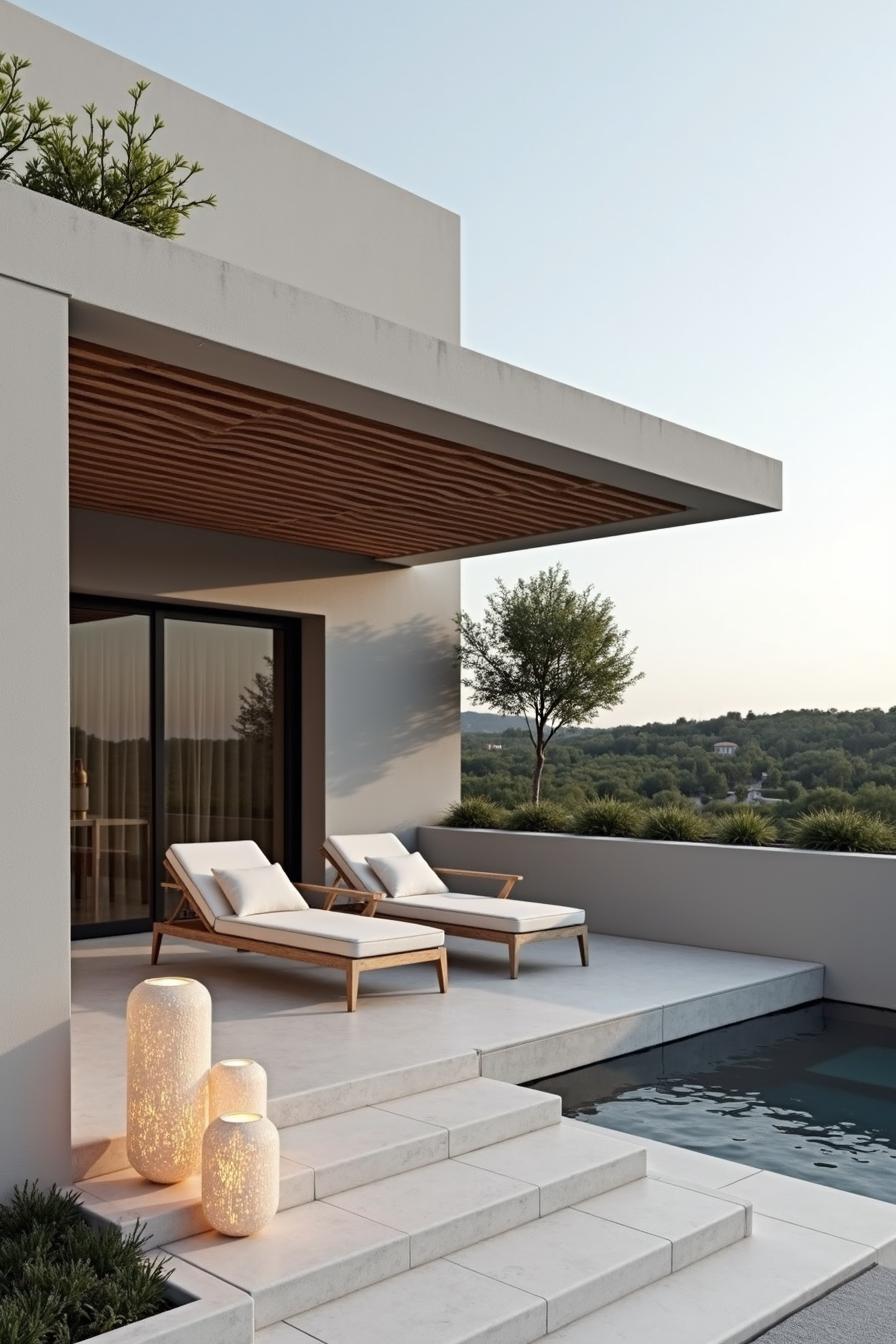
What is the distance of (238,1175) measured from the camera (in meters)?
4.13

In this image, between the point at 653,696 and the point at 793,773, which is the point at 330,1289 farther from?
the point at 653,696

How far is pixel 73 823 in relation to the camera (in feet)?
32.1

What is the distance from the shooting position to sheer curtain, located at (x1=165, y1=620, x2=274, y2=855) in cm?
1052

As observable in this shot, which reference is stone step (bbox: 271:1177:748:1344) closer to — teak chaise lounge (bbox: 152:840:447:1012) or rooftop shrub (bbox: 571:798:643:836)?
teak chaise lounge (bbox: 152:840:447:1012)

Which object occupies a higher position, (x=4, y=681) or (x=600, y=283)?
(x=600, y=283)

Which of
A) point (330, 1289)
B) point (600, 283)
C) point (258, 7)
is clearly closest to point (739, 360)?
point (600, 283)

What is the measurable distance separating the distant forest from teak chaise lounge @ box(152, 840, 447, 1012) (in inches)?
234

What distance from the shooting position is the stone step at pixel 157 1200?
13.5 ft

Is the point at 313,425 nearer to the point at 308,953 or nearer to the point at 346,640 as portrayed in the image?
the point at 308,953

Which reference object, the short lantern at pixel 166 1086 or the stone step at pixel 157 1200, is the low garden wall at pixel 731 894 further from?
the short lantern at pixel 166 1086

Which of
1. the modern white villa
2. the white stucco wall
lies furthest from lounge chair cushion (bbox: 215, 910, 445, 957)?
the white stucco wall

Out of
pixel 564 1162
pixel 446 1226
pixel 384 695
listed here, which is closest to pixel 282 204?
pixel 384 695

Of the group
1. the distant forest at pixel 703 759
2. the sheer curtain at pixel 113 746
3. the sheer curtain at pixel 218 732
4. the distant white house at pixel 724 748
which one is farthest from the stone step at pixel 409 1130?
the distant white house at pixel 724 748

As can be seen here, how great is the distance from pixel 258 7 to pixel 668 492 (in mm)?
8405
